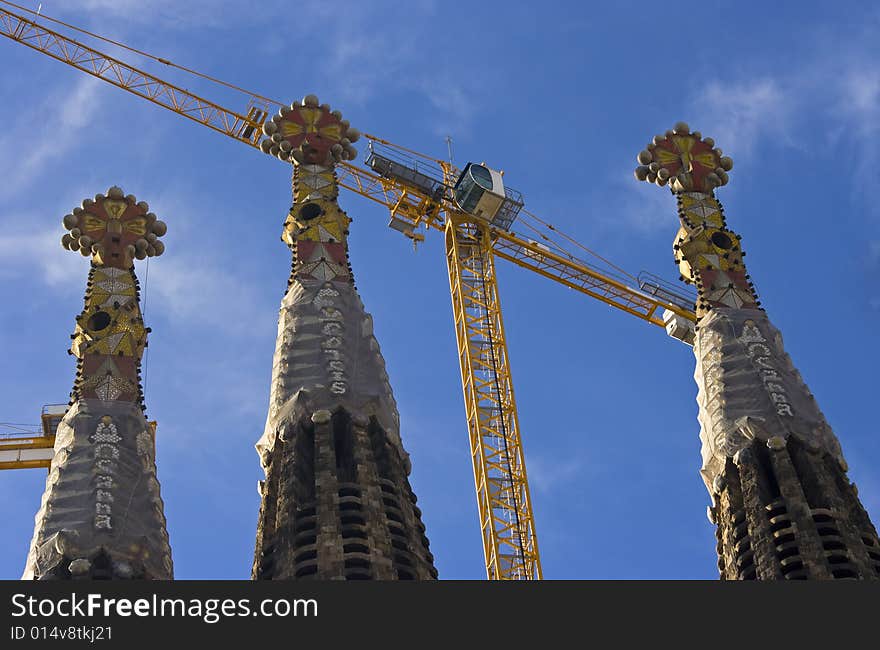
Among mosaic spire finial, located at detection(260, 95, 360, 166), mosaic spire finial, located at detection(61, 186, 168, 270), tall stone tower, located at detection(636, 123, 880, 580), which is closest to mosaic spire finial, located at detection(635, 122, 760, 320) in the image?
tall stone tower, located at detection(636, 123, 880, 580)

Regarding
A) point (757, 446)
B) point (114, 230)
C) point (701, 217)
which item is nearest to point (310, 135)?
point (114, 230)

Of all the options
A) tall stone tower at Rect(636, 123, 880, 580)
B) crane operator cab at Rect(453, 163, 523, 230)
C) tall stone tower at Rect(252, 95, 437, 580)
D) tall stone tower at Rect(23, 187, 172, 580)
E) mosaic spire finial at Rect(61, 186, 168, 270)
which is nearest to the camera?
tall stone tower at Rect(252, 95, 437, 580)

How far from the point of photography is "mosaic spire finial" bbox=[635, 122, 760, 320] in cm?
7881

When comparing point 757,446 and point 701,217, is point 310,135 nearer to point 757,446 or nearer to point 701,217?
point 701,217

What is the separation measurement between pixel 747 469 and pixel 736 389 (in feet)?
14.1

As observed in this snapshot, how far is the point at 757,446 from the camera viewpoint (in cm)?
7075

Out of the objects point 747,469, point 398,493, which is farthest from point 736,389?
point 398,493

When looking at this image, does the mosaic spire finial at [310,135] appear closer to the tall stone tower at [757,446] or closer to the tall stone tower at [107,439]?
the tall stone tower at [107,439]

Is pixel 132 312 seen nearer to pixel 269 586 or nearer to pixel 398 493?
pixel 398 493

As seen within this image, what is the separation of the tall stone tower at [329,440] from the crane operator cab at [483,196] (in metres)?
18.5

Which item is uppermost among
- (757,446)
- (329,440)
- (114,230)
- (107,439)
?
(114,230)

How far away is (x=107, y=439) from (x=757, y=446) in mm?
23232

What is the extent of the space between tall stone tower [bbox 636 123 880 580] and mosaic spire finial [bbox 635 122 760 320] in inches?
3.0

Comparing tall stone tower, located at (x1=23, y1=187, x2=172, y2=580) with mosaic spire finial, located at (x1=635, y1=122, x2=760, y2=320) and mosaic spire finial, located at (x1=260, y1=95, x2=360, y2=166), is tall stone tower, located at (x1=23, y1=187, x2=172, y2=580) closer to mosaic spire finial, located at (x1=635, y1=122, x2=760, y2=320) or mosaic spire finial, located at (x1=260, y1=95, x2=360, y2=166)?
mosaic spire finial, located at (x1=260, y1=95, x2=360, y2=166)
